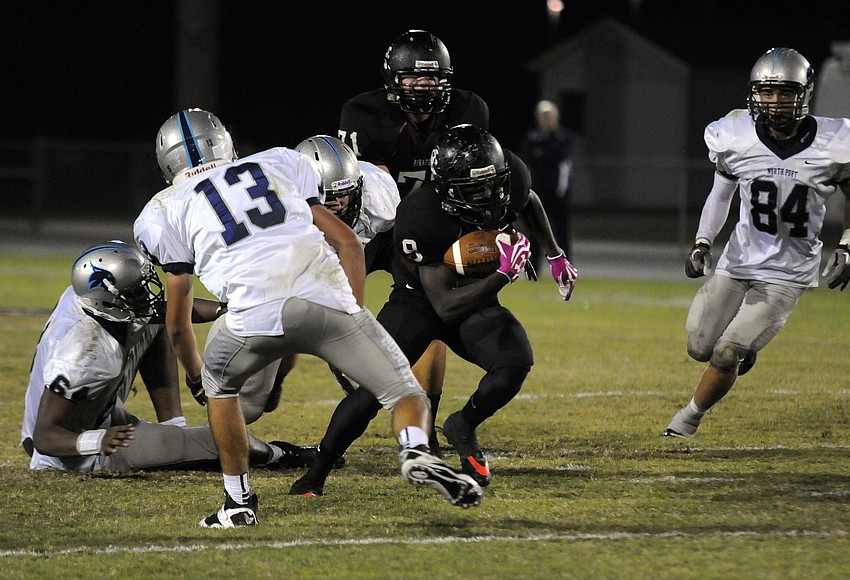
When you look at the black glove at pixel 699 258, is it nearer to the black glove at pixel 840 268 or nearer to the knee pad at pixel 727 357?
the knee pad at pixel 727 357

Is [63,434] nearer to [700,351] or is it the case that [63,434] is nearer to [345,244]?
[345,244]

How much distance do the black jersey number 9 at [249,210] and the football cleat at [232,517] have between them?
34.7 inches

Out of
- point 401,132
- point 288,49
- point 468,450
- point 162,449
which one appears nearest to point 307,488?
point 468,450

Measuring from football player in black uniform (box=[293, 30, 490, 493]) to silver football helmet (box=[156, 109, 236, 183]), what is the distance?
1072mm

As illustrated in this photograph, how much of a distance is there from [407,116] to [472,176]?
1.27 metres

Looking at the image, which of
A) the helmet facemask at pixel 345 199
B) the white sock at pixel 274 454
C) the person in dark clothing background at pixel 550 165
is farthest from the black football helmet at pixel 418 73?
the person in dark clothing background at pixel 550 165

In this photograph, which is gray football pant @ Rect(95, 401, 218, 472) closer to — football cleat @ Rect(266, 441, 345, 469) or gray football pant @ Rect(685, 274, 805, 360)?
football cleat @ Rect(266, 441, 345, 469)

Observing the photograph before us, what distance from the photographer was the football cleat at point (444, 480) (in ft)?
13.0

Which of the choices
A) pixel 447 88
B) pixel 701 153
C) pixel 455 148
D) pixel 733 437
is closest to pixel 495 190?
pixel 455 148

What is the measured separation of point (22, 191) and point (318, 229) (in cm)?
1671

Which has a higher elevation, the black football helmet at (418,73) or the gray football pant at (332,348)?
the black football helmet at (418,73)

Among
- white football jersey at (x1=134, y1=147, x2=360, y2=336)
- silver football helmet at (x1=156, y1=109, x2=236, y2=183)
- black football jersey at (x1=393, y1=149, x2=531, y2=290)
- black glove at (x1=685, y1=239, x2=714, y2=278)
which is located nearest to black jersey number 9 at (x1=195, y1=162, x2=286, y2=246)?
white football jersey at (x1=134, y1=147, x2=360, y2=336)

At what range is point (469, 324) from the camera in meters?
4.99

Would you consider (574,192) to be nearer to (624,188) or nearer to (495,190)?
(624,188)
